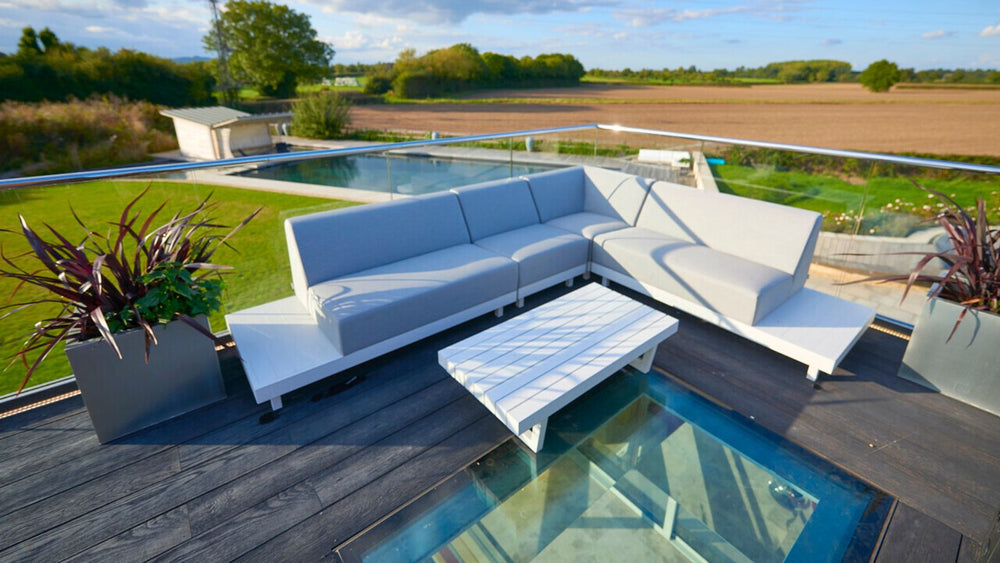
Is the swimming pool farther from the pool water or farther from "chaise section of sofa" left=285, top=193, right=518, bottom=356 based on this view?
the pool water

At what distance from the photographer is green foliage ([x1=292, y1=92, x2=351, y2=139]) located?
1836 centimetres

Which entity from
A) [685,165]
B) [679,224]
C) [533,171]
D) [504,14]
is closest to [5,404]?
[533,171]

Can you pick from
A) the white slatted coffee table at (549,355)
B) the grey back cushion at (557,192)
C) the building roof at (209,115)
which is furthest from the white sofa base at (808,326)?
the building roof at (209,115)

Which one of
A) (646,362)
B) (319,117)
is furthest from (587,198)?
(319,117)

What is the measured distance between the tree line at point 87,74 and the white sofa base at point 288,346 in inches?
1126

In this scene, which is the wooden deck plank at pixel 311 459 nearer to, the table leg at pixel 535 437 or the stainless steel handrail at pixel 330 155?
the table leg at pixel 535 437

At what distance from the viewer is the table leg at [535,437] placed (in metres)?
1.95

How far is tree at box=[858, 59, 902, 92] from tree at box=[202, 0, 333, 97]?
1634 inches

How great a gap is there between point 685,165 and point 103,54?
32.5 metres

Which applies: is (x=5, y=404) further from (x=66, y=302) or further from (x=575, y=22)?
(x=575, y=22)

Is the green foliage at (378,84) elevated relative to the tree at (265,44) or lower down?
lower down

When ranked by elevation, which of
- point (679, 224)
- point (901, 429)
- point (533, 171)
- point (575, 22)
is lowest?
point (901, 429)

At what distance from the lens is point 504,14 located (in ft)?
111

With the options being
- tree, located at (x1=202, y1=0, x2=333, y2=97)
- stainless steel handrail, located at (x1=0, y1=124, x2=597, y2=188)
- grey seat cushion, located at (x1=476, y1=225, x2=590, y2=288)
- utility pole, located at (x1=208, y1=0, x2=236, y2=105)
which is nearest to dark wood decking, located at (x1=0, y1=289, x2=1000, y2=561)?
grey seat cushion, located at (x1=476, y1=225, x2=590, y2=288)
